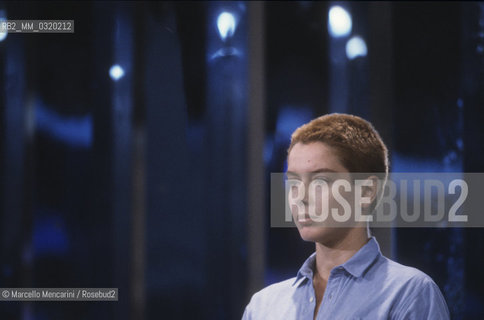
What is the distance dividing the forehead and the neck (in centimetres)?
15

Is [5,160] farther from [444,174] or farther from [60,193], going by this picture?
→ [444,174]

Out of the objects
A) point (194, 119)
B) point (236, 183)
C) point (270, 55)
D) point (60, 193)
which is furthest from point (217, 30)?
point (60, 193)

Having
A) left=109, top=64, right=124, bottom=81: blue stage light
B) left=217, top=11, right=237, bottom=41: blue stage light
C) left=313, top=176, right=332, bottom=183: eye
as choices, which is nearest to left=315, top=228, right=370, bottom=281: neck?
left=313, top=176, right=332, bottom=183: eye

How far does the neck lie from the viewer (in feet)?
3.65

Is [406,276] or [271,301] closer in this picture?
[406,276]

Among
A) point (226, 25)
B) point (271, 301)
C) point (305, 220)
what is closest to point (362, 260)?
point (305, 220)

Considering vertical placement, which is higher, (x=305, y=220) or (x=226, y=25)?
(x=226, y=25)

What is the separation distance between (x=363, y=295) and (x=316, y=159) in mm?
301

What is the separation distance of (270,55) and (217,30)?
242mm

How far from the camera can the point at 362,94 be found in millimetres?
1893

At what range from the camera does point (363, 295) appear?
1041 mm

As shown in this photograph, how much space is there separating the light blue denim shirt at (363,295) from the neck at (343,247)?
0.8 inches

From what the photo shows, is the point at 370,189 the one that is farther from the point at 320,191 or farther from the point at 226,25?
the point at 226,25

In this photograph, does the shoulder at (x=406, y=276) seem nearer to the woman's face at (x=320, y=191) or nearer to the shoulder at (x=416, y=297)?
the shoulder at (x=416, y=297)
